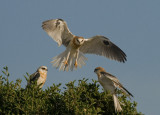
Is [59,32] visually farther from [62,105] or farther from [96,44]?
[62,105]

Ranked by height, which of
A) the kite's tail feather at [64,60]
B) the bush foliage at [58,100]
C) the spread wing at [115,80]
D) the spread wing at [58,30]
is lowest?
the bush foliage at [58,100]

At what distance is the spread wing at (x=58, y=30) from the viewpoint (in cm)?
1034

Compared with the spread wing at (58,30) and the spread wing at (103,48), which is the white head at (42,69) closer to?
the spread wing at (58,30)

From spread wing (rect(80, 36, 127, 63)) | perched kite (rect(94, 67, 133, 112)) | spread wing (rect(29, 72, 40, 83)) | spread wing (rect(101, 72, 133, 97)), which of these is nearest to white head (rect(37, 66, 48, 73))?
spread wing (rect(29, 72, 40, 83))

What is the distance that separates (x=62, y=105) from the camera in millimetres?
5973

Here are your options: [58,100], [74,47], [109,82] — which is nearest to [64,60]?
[74,47]

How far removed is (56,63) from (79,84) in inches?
182

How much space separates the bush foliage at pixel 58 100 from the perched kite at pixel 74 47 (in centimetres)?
425

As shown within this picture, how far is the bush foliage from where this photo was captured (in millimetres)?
5629

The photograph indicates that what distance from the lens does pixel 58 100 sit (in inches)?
240

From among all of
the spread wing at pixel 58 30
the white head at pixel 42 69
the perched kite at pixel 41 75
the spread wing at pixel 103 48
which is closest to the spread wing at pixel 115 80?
the perched kite at pixel 41 75

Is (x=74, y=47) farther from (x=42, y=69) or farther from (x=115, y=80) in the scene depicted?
Answer: (x=115, y=80)

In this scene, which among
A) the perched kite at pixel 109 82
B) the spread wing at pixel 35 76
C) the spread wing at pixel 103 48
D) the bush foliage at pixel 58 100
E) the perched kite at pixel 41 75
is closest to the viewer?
the bush foliage at pixel 58 100

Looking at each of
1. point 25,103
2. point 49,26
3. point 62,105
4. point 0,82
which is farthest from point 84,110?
point 49,26
